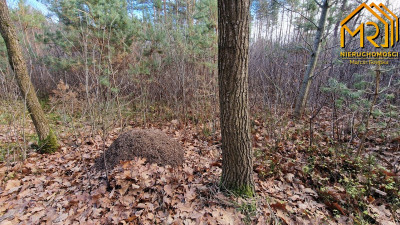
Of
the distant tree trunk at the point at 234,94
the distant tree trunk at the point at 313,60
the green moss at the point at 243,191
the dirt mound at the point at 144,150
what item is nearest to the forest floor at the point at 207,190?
the green moss at the point at 243,191

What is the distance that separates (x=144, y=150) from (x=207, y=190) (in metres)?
1.21

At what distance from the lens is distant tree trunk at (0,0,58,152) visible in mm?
3076

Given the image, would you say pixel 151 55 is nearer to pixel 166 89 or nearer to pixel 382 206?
pixel 166 89

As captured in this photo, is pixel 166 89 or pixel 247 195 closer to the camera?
pixel 247 195

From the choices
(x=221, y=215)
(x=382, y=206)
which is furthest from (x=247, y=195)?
(x=382, y=206)

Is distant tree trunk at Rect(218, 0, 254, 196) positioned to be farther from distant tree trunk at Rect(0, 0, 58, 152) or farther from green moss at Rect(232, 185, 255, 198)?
distant tree trunk at Rect(0, 0, 58, 152)

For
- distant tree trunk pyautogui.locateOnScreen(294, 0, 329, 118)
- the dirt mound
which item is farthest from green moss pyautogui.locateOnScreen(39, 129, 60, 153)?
distant tree trunk pyautogui.locateOnScreen(294, 0, 329, 118)

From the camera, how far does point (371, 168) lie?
8.87 feet

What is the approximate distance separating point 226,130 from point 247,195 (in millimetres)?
878

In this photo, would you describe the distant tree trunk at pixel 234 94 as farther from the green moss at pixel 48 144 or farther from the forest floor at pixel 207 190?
the green moss at pixel 48 144

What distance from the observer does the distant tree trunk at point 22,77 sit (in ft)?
10.1

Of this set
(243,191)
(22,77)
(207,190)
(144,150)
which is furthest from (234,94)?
(22,77)

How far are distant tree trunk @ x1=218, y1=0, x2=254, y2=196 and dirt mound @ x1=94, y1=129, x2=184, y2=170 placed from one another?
1068 mm

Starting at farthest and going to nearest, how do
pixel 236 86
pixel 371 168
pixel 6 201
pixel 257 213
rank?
pixel 371 168 → pixel 6 201 → pixel 257 213 → pixel 236 86
